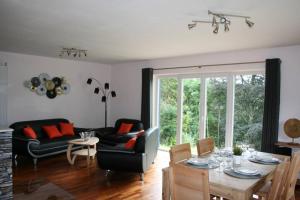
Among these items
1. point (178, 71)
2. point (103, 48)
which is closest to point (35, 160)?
point (103, 48)

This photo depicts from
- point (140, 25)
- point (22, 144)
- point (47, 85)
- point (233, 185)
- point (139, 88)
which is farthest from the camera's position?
point (139, 88)

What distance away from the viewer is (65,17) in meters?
2.95

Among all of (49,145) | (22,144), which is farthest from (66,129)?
(22,144)

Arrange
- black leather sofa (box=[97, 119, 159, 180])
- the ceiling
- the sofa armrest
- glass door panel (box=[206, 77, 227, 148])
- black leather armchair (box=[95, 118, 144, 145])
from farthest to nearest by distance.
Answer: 1. black leather armchair (box=[95, 118, 144, 145])
2. glass door panel (box=[206, 77, 227, 148])
3. the sofa armrest
4. black leather sofa (box=[97, 119, 159, 180])
5. the ceiling

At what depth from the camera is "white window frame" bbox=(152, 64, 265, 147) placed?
4934 millimetres

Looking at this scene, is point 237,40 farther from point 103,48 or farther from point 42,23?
point 42,23

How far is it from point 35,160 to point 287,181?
14.6 feet

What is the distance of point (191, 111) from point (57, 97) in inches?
138

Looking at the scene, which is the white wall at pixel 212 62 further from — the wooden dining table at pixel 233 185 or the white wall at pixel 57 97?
the wooden dining table at pixel 233 185

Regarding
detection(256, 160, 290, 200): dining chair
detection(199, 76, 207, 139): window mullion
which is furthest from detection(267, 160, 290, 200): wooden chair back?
detection(199, 76, 207, 139): window mullion

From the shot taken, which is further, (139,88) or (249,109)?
(139,88)

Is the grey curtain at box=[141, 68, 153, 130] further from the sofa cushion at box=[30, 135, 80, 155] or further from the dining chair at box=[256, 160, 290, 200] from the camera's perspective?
the dining chair at box=[256, 160, 290, 200]

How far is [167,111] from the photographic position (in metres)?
6.28

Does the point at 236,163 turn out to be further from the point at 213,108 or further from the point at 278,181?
the point at 213,108
